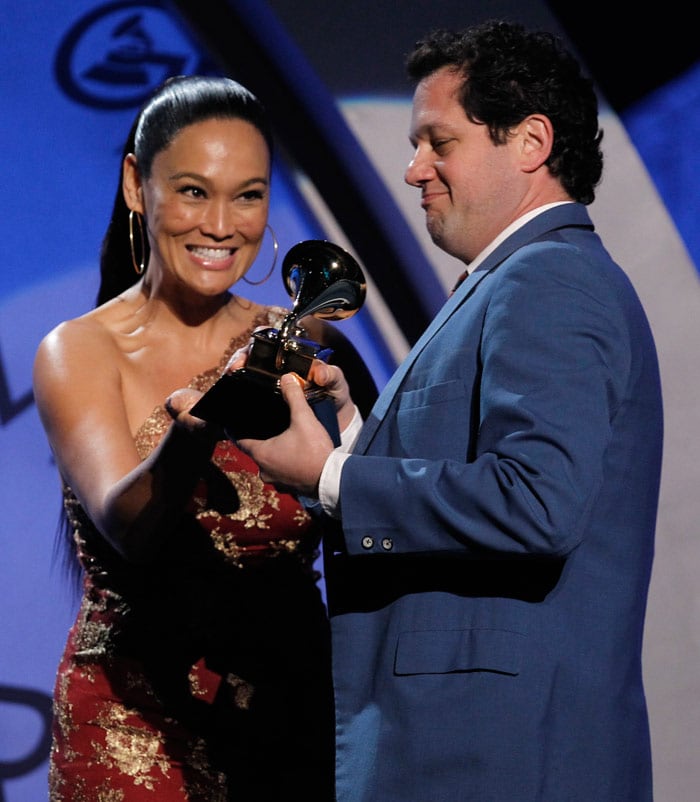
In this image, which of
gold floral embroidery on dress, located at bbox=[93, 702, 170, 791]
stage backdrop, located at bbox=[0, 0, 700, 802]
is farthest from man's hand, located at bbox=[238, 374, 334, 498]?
stage backdrop, located at bbox=[0, 0, 700, 802]

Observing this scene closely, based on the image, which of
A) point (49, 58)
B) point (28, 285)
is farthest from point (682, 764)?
point (49, 58)

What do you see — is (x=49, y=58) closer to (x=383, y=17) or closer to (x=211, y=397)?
(x=383, y=17)

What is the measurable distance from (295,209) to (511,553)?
6.41 ft

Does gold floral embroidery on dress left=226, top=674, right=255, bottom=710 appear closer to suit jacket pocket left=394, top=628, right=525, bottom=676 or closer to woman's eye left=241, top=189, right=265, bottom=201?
suit jacket pocket left=394, top=628, right=525, bottom=676

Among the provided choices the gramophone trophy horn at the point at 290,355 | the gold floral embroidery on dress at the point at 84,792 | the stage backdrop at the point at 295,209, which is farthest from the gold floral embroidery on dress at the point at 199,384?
the stage backdrop at the point at 295,209

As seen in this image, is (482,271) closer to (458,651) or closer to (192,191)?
(458,651)

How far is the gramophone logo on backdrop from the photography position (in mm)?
2971

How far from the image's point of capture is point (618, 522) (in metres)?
1.41

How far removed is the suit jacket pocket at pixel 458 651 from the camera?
1.37 metres

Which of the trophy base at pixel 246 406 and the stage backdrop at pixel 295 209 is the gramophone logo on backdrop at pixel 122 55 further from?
the trophy base at pixel 246 406

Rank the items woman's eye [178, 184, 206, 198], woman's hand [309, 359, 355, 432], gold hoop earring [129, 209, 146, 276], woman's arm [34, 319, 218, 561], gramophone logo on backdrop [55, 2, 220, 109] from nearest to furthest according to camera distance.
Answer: woman's hand [309, 359, 355, 432], woman's arm [34, 319, 218, 561], woman's eye [178, 184, 206, 198], gold hoop earring [129, 209, 146, 276], gramophone logo on backdrop [55, 2, 220, 109]

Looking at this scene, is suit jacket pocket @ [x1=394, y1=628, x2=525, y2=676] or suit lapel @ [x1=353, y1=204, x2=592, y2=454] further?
suit lapel @ [x1=353, y1=204, x2=592, y2=454]

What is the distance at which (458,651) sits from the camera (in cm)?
139

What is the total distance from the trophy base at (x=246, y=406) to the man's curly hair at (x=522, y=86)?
0.46m
